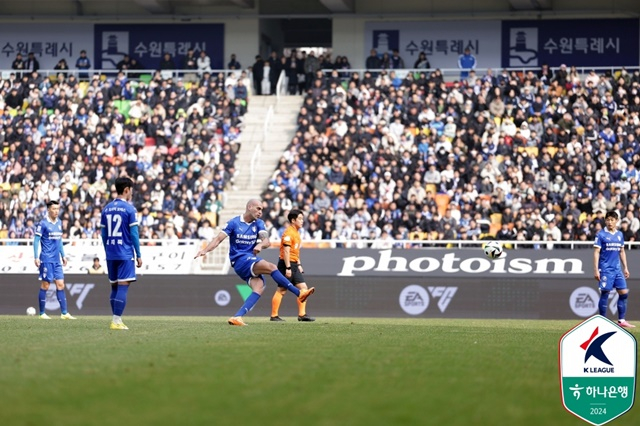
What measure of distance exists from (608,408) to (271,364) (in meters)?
4.05

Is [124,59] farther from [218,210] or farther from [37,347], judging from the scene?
[37,347]

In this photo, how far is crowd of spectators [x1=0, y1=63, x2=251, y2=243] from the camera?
117 feet

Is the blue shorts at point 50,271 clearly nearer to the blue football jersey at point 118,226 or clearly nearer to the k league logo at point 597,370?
the blue football jersey at point 118,226

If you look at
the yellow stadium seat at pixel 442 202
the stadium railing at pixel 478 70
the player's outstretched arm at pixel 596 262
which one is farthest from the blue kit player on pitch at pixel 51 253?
the stadium railing at pixel 478 70

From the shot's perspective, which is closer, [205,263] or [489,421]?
[489,421]

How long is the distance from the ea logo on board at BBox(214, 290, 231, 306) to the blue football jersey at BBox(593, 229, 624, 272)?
10633 mm

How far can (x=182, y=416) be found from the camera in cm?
747

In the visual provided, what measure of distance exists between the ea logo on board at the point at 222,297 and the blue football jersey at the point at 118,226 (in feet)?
43.2

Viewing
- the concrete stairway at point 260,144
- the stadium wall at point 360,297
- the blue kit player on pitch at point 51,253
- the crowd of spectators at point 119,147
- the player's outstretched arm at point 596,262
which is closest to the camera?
the player's outstretched arm at point 596,262

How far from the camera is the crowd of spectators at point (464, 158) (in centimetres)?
3262

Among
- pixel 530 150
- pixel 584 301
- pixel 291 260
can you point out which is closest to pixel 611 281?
pixel 584 301

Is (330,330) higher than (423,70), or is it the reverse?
(423,70)

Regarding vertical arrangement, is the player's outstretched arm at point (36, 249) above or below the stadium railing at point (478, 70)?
below

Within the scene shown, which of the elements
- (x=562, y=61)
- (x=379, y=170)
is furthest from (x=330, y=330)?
(x=562, y=61)
